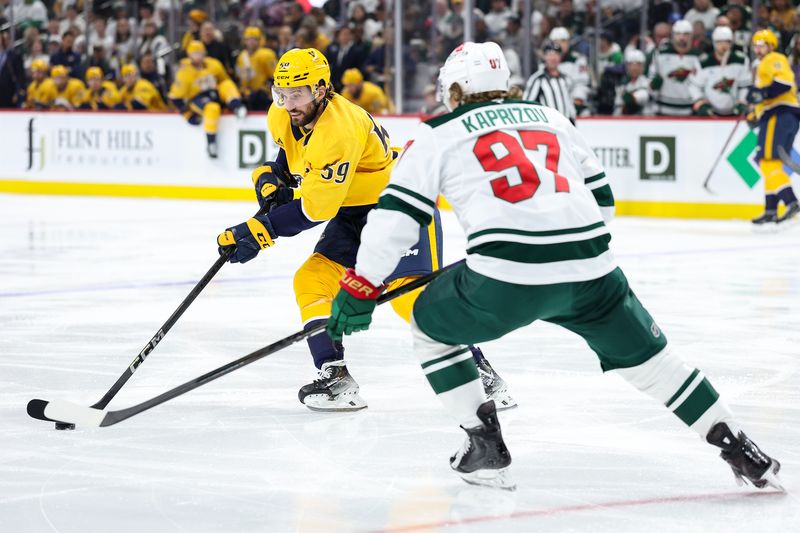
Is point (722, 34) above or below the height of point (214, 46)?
above

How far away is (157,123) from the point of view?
44.3ft

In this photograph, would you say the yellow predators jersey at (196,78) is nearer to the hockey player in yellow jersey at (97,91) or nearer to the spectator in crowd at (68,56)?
the hockey player in yellow jersey at (97,91)

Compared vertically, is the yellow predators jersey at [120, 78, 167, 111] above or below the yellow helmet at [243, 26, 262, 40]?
below

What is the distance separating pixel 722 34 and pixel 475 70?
805 centimetres

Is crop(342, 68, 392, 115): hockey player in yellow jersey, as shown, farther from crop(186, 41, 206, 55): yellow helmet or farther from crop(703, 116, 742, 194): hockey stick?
crop(703, 116, 742, 194): hockey stick

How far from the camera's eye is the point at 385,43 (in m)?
12.1

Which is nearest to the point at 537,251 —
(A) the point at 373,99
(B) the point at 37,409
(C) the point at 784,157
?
(B) the point at 37,409

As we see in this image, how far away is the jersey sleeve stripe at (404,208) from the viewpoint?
9.60 feet

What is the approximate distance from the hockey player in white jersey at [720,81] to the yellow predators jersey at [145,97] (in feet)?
18.4

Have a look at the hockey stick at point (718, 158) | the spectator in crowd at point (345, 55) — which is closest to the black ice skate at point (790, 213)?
the hockey stick at point (718, 158)

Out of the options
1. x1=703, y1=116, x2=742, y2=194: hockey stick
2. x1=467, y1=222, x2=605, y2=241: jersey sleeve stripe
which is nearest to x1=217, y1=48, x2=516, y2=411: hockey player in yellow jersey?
x1=467, y1=222, x2=605, y2=241: jersey sleeve stripe

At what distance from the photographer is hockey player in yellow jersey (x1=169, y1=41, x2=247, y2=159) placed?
12969mm

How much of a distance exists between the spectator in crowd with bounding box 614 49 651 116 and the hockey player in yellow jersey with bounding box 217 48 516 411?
23.9ft

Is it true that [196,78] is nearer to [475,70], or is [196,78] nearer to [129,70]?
[129,70]
